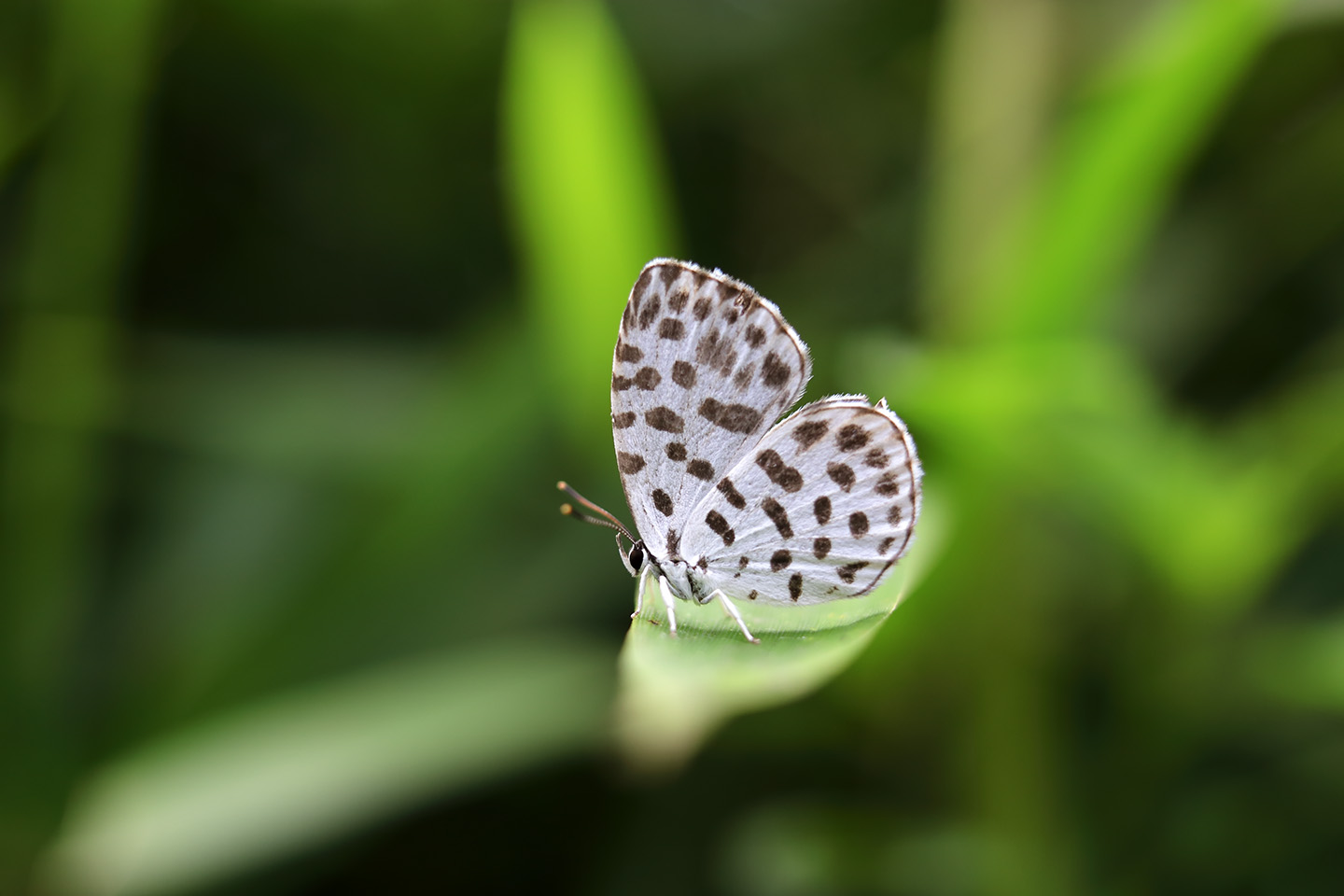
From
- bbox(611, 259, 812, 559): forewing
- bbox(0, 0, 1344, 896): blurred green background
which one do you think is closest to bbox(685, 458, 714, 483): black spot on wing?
bbox(611, 259, 812, 559): forewing

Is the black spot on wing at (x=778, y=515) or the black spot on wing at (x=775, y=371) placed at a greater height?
the black spot on wing at (x=775, y=371)

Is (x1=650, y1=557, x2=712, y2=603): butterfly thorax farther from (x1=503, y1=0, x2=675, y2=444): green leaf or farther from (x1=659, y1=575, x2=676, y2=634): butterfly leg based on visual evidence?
(x1=503, y1=0, x2=675, y2=444): green leaf

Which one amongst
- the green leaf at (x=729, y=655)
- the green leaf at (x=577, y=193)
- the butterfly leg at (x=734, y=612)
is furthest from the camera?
the green leaf at (x=577, y=193)

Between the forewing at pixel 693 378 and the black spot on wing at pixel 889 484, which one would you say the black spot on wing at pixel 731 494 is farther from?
the black spot on wing at pixel 889 484

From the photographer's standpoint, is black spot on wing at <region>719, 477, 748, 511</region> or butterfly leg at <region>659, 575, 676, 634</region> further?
black spot on wing at <region>719, 477, 748, 511</region>

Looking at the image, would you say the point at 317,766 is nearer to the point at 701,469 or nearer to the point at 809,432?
the point at 701,469

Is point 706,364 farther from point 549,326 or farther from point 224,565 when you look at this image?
point 224,565

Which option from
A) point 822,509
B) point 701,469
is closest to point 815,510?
point 822,509

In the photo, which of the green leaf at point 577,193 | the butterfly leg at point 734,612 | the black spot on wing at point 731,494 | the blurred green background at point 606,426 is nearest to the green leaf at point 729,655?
the butterfly leg at point 734,612
